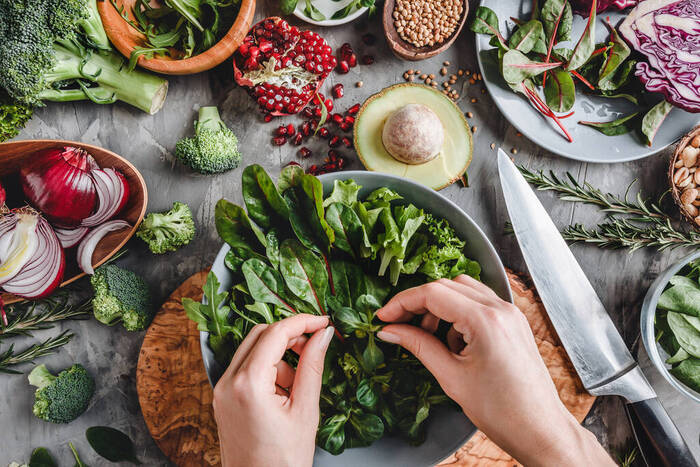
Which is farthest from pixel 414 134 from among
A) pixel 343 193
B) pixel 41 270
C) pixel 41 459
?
pixel 41 459

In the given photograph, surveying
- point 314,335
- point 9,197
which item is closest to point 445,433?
point 314,335

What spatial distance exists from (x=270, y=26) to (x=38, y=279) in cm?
88

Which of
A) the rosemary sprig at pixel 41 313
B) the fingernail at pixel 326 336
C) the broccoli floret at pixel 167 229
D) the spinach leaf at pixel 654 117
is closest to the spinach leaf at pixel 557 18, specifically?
the spinach leaf at pixel 654 117

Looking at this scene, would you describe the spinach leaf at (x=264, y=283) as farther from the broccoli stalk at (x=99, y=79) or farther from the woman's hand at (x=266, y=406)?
the broccoli stalk at (x=99, y=79)

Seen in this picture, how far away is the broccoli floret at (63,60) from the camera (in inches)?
41.9

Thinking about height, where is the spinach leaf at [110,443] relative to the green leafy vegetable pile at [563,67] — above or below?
below

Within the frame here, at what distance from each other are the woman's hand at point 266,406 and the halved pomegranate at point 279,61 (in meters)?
0.65

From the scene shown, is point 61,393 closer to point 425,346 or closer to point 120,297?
point 120,297

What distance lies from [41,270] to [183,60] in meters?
0.63

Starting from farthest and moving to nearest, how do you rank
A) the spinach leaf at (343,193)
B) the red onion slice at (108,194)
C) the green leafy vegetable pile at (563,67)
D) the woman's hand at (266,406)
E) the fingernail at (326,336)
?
the green leafy vegetable pile at (563,67)
the red onion slice at (108,194)
the spinach leaf at (343,193)
the fingernail at (326,336)
the woman's hand at (266,406)

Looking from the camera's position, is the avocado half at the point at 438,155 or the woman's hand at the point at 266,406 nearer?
the woman's hand at the point at 266,406

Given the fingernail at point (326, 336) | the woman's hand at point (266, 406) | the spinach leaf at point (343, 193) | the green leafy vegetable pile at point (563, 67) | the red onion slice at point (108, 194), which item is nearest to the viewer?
the woman's hand at point (266, 406)

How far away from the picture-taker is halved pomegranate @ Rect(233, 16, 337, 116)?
1229 mm

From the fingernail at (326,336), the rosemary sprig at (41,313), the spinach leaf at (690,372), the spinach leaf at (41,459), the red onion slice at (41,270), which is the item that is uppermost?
the red onion slice at (41,270)
